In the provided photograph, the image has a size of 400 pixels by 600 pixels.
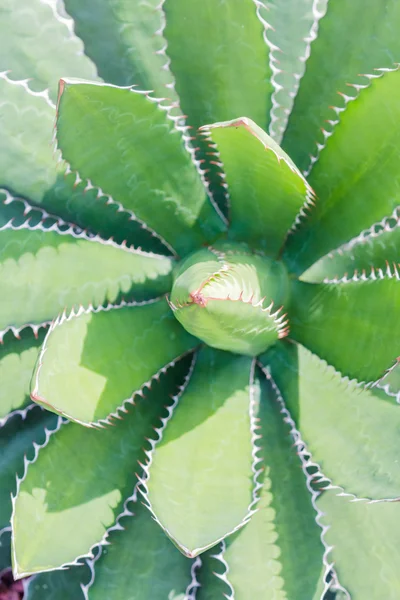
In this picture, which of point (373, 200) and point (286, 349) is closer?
point (373, 200)

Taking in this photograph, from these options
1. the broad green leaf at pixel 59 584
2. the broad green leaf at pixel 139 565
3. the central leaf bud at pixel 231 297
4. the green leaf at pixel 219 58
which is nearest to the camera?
the central leaf bud at pixel 231 297

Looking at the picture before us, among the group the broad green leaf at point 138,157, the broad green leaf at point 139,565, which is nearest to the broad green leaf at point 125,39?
the broad green leaf at point 138,157

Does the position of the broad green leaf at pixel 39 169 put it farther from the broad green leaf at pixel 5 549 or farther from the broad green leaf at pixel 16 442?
the broad green leaf at pixel 5 549

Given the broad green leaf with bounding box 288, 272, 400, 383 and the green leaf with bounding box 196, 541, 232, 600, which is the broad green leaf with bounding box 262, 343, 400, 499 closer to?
the broad green leaf with bounding box 288, 272, 400, 383

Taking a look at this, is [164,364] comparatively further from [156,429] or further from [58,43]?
[58,43]

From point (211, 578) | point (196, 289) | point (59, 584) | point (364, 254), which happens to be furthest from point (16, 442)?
point (364, 254)

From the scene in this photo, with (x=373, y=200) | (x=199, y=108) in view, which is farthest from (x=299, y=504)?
(x=199, y=108)

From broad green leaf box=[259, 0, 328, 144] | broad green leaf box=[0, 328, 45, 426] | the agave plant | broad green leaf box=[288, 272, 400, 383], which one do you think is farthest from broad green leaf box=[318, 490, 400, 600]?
broad green leaf box=[259, 0, 328, 144]
